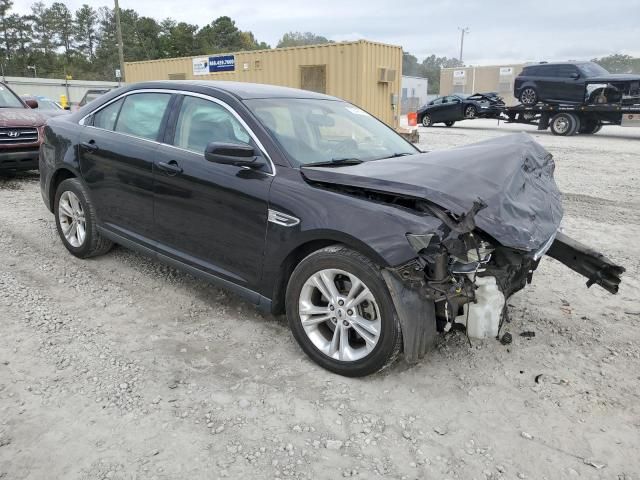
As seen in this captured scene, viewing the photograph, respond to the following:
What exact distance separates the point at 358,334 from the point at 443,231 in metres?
0.79

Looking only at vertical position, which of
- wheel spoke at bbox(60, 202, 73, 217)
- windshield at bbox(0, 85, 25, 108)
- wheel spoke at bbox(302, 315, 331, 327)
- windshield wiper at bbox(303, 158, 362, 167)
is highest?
windshield at bbox(0, 85, 25, 108)

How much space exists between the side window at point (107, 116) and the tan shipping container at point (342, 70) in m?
10.9

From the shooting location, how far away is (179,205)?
147 inches

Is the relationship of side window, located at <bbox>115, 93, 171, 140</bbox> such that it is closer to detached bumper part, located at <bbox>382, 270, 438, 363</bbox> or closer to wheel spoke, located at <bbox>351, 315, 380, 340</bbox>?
wheel spoke, located at <bbox>351, 315, 380, 340</bbox>

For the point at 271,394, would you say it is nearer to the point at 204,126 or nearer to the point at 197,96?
the point at 204,126

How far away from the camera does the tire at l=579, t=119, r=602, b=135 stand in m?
19.0

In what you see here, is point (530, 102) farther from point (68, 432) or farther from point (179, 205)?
point (68, 432)

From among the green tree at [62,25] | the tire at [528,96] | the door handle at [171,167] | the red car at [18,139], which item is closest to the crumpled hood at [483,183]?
the door handle at [171,167]

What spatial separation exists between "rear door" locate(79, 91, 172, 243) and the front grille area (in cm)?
437

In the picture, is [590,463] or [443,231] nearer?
[590,463]

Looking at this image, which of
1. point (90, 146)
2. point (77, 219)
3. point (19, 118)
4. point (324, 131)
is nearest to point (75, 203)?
point (77, 219)

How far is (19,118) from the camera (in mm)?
8320

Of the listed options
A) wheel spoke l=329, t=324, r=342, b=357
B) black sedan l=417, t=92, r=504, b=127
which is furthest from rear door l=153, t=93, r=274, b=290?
black sedan l=417, t=92, r=504, b=127

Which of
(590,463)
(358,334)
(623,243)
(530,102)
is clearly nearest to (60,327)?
(358,334)
